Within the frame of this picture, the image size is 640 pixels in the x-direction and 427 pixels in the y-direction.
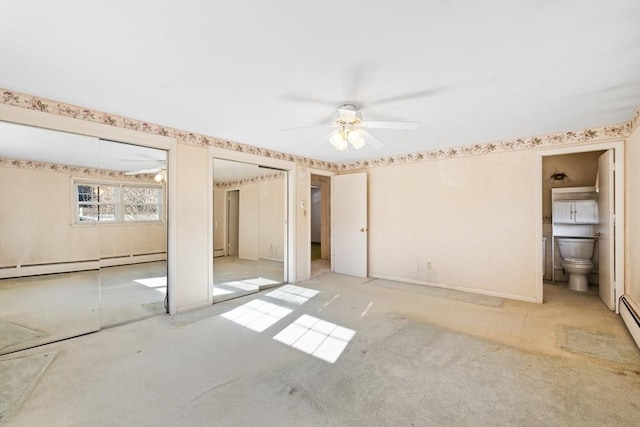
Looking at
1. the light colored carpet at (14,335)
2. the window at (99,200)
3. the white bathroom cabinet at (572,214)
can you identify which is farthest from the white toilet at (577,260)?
the light colored carpet at (14,335)

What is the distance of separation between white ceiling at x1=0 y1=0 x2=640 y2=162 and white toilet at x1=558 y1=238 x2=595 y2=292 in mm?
2260

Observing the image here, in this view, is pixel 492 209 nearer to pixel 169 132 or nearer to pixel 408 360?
pixel 408 360

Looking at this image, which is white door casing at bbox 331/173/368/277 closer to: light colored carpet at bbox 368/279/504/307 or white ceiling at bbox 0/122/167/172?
light colored carpet at bbox 368/279/504/307

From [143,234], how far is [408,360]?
342 centimetres

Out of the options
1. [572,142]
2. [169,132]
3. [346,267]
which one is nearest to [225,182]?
[169,132]

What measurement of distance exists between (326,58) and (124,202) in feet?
10.4

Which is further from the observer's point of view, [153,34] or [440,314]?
[440,314]

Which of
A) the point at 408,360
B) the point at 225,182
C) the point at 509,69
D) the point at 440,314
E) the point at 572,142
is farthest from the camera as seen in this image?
the point at 225,182

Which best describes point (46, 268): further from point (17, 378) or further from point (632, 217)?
point (632, 217)

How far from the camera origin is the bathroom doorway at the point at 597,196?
337 centimetres

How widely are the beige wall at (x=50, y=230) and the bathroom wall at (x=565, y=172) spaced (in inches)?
237

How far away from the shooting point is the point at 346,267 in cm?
557

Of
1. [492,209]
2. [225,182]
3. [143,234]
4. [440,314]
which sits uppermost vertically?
[225,182]

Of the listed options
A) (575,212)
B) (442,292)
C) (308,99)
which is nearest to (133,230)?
(308,99)
